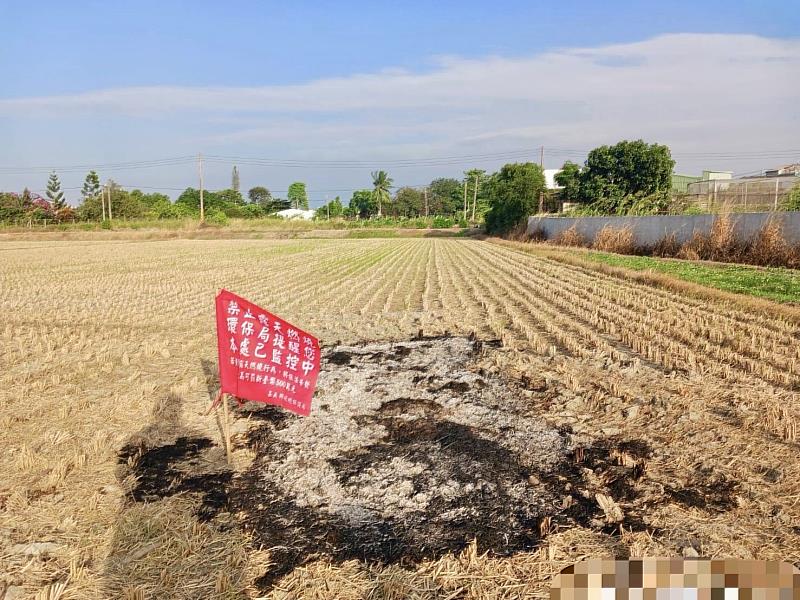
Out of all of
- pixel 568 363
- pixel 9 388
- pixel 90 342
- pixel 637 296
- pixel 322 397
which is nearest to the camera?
pixel 322 397

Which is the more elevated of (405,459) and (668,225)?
(668,225)

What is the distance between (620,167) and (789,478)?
36384mm

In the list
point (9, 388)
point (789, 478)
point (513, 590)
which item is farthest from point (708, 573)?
point (9, 388)

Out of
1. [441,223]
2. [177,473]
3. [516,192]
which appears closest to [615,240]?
[516,192]

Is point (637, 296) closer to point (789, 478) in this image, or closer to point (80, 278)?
point (789, 478)

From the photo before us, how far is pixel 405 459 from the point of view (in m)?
4.24

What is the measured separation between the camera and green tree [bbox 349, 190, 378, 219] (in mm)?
80625

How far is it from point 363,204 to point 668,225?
64.0 m

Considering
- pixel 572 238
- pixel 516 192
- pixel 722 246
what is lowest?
pixel 722 246

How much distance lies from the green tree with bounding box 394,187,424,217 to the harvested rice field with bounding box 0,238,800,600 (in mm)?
77292

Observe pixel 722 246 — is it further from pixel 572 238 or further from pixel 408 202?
pixel 408 202

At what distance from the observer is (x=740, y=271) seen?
1509 cm

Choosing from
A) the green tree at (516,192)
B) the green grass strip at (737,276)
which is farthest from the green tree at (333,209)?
the green grass strip at (737,276)

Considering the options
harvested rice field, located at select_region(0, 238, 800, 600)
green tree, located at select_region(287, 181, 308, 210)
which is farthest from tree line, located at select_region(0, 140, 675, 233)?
harvested rice field, located at select_region(0, 238, 800, 600)
